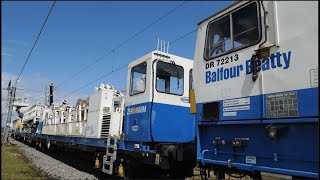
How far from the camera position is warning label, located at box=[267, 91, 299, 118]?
4023mm

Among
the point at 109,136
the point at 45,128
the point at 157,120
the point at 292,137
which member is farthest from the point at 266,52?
the point at 45,128

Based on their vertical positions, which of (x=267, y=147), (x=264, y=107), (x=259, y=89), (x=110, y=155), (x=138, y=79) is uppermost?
(x=138, y=79)

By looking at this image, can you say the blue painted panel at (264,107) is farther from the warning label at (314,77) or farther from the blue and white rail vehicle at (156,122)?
the blue and white rail vehicle at (156,122)

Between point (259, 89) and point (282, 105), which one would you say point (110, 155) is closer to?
point (259, 89)

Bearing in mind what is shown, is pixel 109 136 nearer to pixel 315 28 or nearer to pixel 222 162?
pixel 222 162

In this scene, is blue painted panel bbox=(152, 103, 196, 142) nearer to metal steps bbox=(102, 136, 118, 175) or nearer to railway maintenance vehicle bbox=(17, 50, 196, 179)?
railway maintenance vehicle bbox=(17, 50, 196, 179)

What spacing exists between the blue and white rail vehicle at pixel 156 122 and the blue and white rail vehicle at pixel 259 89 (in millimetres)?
1926

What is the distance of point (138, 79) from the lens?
8258 millimetres

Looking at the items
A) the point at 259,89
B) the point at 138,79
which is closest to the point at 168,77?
the point at 138,79

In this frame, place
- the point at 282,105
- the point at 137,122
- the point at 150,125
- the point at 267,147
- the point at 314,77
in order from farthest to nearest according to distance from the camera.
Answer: the point at 137,122 < the point at 150,125 < the point at 267,147 < the point at 282,105 < the point at 314,77

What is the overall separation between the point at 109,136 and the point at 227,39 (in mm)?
4924

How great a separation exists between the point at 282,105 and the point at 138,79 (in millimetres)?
4642

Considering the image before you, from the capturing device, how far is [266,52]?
4.48 metres

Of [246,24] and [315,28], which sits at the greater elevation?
[246,24]
